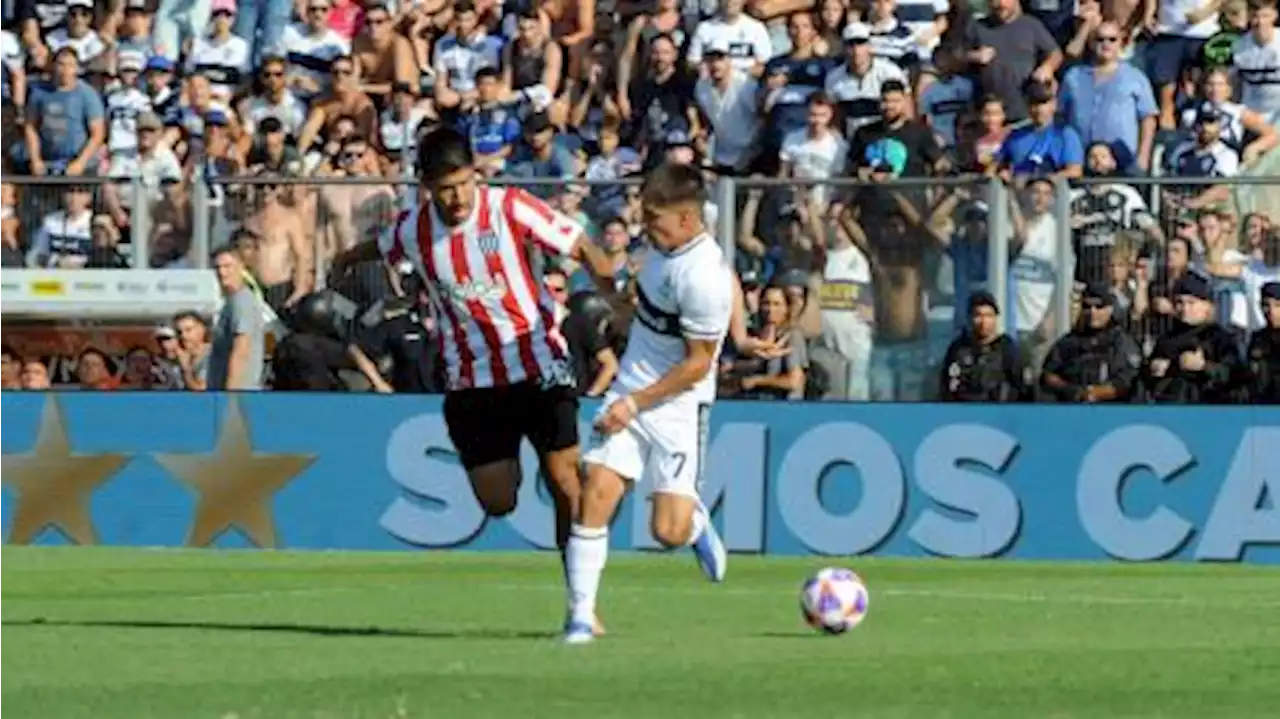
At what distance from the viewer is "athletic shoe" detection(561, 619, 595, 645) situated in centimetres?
1386

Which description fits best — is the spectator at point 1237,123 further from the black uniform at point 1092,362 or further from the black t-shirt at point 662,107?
the black t-shirt at point 662,107

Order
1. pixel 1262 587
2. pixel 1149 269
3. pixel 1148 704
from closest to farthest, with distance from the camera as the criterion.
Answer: pixel 1148 704 → pixel 1262 587 → pixel 1149 269

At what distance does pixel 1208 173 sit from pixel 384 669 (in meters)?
13.1

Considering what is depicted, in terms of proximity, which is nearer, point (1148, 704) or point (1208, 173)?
point (1148, 704)

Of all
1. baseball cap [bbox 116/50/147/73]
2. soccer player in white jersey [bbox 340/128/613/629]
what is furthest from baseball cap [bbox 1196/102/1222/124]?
soccer player in white jersey [bbox 340/128/613/629]

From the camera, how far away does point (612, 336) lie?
24.2 metres

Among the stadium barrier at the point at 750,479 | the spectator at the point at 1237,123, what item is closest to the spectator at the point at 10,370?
the stadium barrier at the point at 750,479

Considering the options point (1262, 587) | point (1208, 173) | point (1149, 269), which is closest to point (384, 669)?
point (1262, 587)

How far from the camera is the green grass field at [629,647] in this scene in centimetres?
1141

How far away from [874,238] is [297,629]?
31.6 ft

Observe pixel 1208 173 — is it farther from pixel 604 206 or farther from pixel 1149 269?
pixel 604 206

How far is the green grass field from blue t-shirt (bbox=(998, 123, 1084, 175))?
452cm

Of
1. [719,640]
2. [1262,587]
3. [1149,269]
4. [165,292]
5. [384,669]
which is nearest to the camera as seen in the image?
[384,669]

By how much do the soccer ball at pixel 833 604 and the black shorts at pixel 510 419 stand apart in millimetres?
1439
